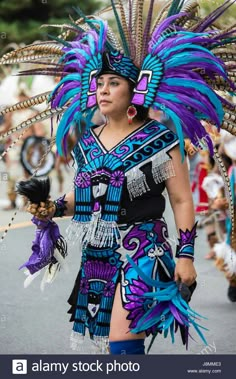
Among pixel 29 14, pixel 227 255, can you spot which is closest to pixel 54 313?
pixel 227 255

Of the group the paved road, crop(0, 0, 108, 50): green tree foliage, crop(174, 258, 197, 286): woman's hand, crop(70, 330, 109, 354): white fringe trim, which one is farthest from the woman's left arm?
crop(0, 0, 108, 50): green tree foliage

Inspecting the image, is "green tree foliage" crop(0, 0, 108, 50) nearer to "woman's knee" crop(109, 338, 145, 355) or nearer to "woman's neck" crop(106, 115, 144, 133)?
"woman's neck" crop(106, 115, 144, 133)

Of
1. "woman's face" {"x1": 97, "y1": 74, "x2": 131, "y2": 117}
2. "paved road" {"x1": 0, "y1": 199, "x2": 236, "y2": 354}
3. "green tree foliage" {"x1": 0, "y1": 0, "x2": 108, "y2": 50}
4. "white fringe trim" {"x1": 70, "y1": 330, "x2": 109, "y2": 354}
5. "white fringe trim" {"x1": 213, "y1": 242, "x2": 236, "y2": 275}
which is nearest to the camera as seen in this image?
"woman's face" {"x1": 97, "y1": 74, "x2": 131, "y2": 117}

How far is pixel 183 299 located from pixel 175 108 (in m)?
0.91

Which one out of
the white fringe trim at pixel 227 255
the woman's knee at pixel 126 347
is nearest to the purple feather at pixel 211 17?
the woman's knee at pixel 126 347

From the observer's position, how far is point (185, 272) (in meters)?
4.91

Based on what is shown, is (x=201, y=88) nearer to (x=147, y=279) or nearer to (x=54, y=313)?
(x=147, y=279)

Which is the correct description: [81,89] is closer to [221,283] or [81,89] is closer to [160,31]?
[160,31]

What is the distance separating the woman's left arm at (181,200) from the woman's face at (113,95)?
0.33 meters

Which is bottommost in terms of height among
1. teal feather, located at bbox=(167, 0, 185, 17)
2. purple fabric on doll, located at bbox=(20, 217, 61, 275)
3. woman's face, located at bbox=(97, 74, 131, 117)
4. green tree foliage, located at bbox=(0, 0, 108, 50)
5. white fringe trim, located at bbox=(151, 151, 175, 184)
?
purple fabric on doll, located at bbox=(20, 217, 61, 275)

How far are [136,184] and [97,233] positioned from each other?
299 mm

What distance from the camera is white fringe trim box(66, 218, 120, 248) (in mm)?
5008

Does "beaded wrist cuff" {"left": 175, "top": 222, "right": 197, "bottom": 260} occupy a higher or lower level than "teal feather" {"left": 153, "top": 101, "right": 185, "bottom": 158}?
lower

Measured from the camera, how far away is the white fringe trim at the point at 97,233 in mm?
5008
